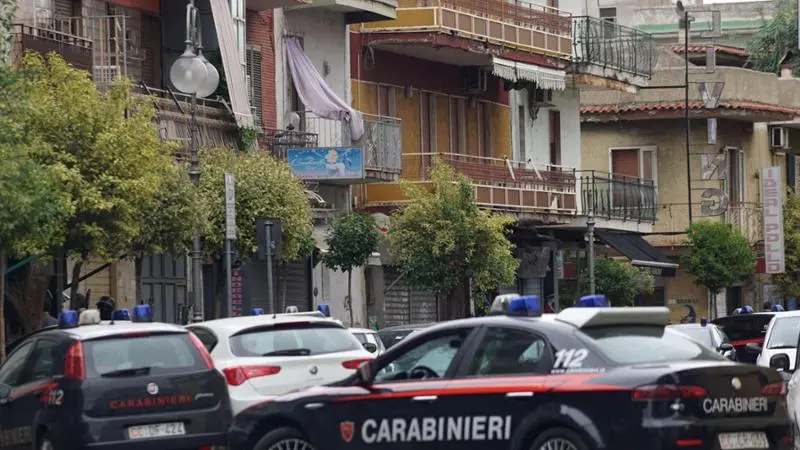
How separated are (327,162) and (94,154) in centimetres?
1029

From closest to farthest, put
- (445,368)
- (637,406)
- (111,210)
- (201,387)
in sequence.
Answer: (637,406), (445,368), (201,387), (111,210)

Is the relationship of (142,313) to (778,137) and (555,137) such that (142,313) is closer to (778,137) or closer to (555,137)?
(555,137)

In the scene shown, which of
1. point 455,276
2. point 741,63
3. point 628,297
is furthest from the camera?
point 741,63

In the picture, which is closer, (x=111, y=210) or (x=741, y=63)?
(x=111, y=210)

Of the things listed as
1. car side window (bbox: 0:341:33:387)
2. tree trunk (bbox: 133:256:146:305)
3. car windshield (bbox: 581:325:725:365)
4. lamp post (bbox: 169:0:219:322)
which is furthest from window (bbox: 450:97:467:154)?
car windshield (bbox: 581:325:725:365)

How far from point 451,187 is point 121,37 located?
8090 millimetres

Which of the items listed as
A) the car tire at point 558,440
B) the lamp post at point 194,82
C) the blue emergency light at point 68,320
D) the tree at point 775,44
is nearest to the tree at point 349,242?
the lamp post at point 194,82

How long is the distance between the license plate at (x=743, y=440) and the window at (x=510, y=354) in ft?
4.54

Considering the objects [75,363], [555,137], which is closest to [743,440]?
[75,363]

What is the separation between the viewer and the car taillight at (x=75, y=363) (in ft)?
59.9

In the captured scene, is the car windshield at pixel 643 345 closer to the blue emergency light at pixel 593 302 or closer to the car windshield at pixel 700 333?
the blue emergency light at pixel 593 302

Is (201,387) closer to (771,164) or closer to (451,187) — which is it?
(451,187)

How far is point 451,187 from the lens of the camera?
3759cm

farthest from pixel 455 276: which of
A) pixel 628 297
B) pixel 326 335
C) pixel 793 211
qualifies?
pixel 793 211
